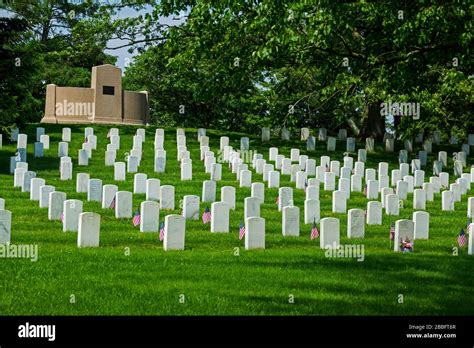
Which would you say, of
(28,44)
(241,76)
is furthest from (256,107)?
(28,44)

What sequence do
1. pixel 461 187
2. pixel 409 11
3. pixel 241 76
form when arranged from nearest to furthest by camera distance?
pixel 409 11
pixel 461 187
pixel 241 76

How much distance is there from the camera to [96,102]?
38.3 m

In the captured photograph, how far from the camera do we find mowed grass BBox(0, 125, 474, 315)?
10.4 metres

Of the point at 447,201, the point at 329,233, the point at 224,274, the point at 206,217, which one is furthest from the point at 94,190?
the point at 447,201

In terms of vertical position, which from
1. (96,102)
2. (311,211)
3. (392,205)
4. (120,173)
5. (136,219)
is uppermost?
(96,102)

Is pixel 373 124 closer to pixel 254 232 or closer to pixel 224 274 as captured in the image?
pixel 254 232

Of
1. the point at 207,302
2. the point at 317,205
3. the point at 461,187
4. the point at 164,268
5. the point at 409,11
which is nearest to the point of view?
the point at 207,302

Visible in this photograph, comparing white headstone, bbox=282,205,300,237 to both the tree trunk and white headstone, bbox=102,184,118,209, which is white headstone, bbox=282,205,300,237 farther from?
the tree trunk

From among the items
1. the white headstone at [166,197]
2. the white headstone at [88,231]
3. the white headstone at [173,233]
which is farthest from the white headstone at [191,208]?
the white headstone at [88,231]

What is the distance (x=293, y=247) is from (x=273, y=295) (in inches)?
189

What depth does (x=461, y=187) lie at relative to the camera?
2528 cm

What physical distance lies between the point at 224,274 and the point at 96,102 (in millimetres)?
26972
